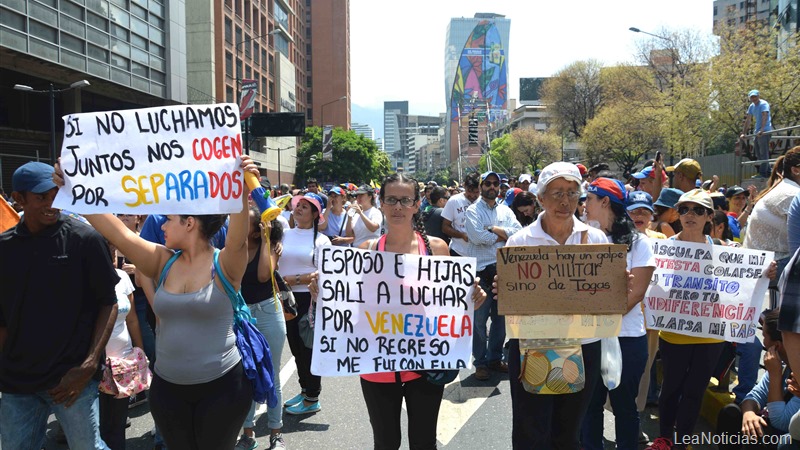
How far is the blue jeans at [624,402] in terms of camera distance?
4.18 metres

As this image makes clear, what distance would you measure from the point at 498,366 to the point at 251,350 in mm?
4124

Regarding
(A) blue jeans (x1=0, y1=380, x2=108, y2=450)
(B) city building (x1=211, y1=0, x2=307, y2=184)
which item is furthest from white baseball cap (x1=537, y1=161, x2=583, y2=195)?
(B) city building (x1=211, y1=0, x2=307, y2=184)

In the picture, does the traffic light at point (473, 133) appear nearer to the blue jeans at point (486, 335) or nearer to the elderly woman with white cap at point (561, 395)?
the blue jeans at point (486, 335)

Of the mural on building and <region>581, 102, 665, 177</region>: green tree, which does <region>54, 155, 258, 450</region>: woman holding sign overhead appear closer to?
<region>581, 102, 665, 177</region>: green tree

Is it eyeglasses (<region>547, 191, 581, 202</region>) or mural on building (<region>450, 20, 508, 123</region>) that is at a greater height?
mural on building (<region>450, 20, 508, 123</region>)

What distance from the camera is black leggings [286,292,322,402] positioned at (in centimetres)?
566

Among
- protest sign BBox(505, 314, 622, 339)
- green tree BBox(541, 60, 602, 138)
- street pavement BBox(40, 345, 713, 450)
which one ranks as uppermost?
green tree BBox(541, 60, 602, 138)

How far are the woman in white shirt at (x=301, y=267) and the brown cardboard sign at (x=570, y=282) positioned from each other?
2.81 m

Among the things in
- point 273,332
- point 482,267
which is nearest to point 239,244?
point 273,332

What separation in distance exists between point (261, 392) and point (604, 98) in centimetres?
5912

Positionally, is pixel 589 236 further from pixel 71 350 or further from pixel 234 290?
pixel 71 350

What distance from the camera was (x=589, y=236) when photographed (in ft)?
12.1

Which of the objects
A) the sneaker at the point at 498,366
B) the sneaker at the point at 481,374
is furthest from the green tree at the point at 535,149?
the sneaker at the point at 481,374

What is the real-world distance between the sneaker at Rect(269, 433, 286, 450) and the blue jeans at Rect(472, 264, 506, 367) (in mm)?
2668
